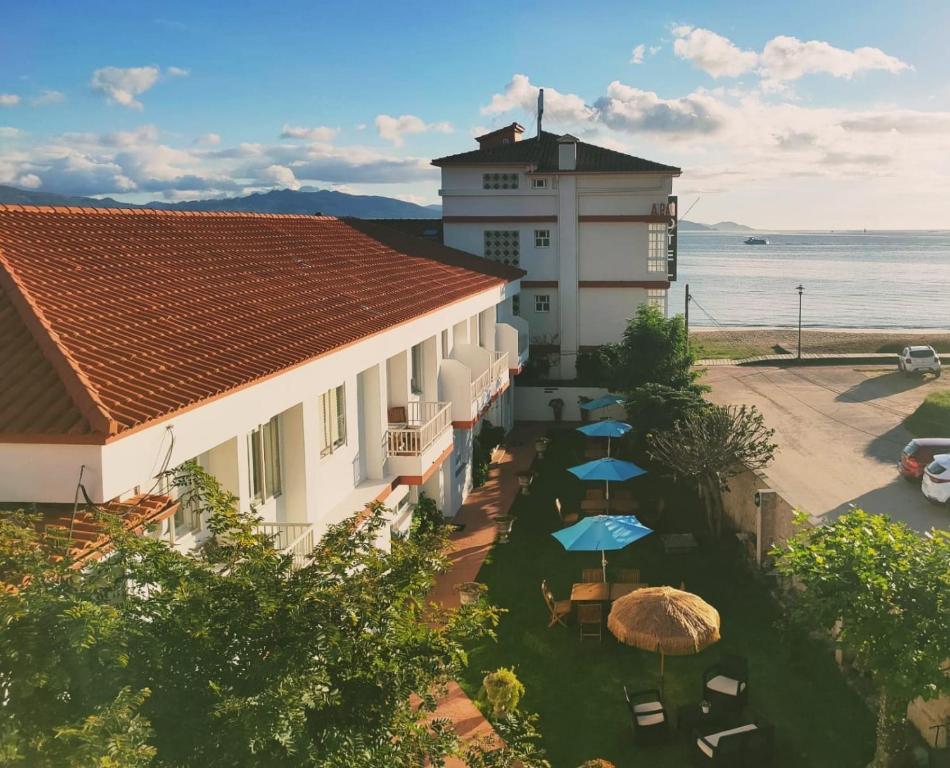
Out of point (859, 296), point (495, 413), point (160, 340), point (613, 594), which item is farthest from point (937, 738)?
point (859, 296)

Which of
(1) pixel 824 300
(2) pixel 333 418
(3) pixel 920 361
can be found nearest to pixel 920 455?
(2) pixel 333 418

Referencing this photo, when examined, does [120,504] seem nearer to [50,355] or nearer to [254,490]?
[50,355]

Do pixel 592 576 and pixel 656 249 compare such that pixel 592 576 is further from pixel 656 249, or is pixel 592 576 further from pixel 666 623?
pixel 656 249

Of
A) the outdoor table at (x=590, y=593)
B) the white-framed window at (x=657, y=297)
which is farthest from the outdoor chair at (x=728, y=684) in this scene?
the white-framed window at (x=657, y=297)

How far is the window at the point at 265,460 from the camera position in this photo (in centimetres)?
1412

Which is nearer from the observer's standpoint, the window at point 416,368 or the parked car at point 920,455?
the window at point 416,368

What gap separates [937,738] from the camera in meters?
13.2

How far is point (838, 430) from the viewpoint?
3838cm

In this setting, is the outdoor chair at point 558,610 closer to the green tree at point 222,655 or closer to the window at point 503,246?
the green tree at point 222,655

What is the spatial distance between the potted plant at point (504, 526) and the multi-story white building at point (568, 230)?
19.1 m

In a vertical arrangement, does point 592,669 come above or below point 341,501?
below

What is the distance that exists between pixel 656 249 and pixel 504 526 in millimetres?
22192

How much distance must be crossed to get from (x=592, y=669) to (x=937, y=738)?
5.89 meters

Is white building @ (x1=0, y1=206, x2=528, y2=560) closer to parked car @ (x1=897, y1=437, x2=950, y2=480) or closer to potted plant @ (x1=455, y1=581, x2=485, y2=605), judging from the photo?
potted plant @ (x1=455, y1=581, x2=485, y2=605)
